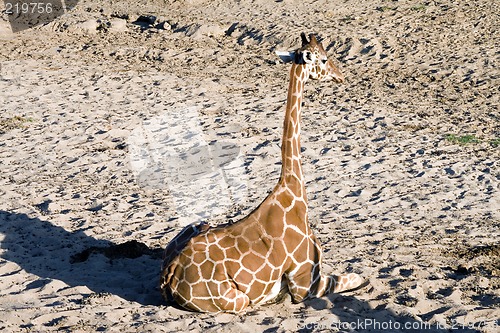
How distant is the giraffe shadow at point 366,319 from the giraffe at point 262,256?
12cm

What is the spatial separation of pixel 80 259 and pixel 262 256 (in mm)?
1903

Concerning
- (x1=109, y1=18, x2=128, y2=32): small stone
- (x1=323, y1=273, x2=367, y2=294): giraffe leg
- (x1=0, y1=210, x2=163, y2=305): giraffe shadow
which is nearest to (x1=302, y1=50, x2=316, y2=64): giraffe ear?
(x1=323, y1=273, x2=367, y2=294): giraffe leg

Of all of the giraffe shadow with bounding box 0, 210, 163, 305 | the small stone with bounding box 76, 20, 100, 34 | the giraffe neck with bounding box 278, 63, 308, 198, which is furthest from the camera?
the small stone with bounding box 76, 20, 100, 34

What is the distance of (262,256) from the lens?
5.97 m

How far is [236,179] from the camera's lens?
9414mm

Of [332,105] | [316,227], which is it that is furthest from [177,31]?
[316,227]

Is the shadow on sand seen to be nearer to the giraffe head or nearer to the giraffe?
the giraffe

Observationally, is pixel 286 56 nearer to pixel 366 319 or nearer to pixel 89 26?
pixel 366 319

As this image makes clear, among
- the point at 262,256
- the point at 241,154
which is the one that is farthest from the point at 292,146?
the point at 241,154

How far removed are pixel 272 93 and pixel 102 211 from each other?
4495mm

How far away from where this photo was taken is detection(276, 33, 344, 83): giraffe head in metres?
6.30

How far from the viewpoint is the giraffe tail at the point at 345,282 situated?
632 centimetres

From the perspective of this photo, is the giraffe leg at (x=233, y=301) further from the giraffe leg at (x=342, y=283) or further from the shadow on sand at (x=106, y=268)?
the giraffe leg at (x=342, y=283)

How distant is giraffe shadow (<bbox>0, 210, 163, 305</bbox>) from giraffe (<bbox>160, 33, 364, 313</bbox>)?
43 cm
